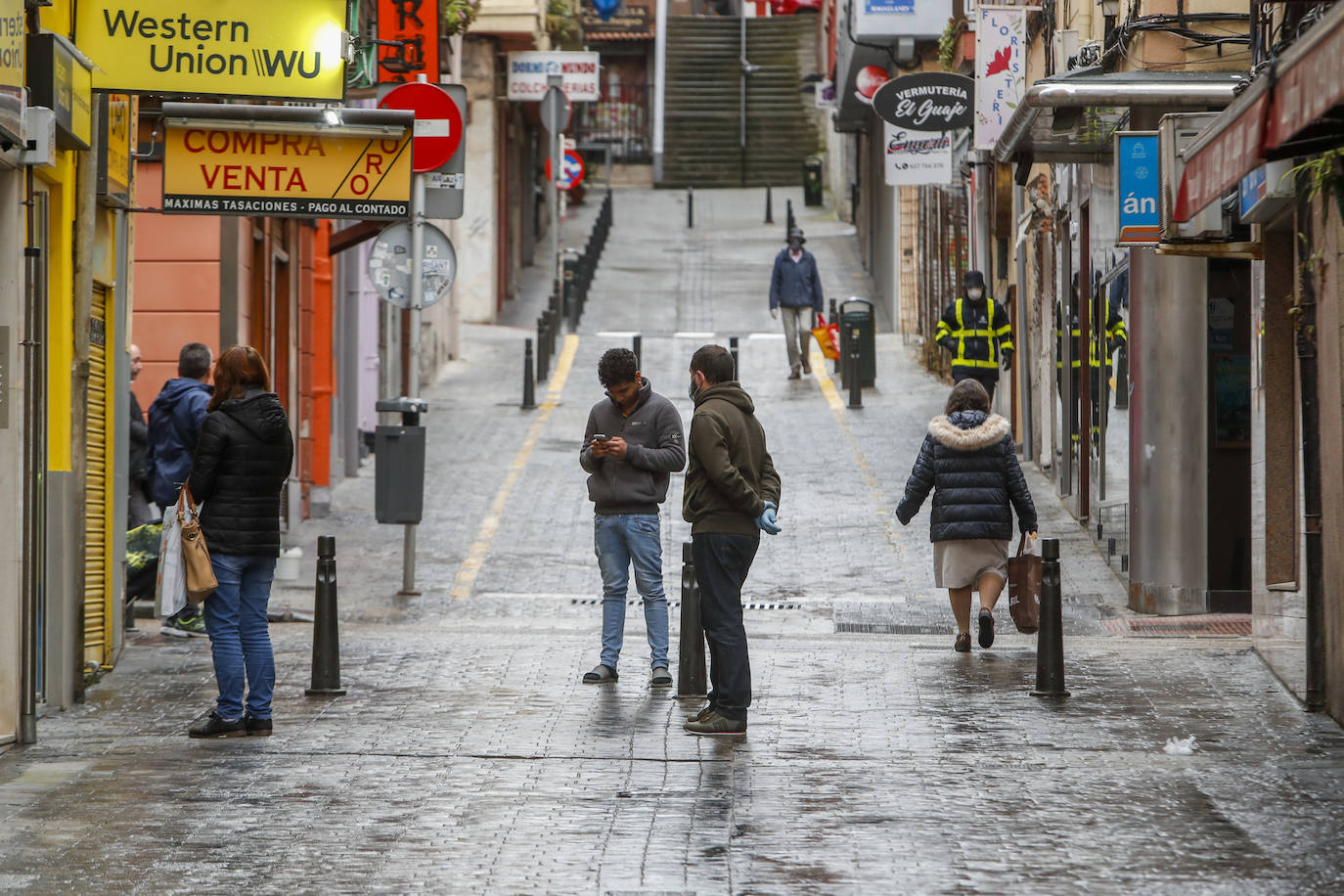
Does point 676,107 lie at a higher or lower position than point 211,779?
higher

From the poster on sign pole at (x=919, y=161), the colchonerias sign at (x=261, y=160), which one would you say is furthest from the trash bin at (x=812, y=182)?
the colchonerias sign at (x=261, y=160)

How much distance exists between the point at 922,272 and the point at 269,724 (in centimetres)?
2179

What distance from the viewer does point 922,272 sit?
29641 mm

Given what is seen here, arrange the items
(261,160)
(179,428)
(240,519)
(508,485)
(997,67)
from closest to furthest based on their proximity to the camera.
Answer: (240,519) → (261,160) → (179,428) → (508,485) → (997,67)

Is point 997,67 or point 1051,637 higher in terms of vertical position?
point 997,67

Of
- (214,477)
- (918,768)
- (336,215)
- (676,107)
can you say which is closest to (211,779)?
(214,477)

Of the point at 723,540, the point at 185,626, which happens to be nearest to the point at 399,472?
the point at 185,626

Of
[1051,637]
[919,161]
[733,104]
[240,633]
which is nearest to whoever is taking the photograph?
[240,633]

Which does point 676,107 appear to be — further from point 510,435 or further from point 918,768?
point 918,768

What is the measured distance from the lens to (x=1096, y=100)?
11.5 meters

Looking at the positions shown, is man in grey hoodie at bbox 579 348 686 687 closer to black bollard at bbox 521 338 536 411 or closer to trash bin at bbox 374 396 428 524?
trash bin at bbox 374 396 428 524

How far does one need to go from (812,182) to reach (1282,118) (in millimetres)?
39464

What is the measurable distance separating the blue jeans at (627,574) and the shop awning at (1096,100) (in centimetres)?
357

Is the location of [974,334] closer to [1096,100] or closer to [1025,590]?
[1096,100]
